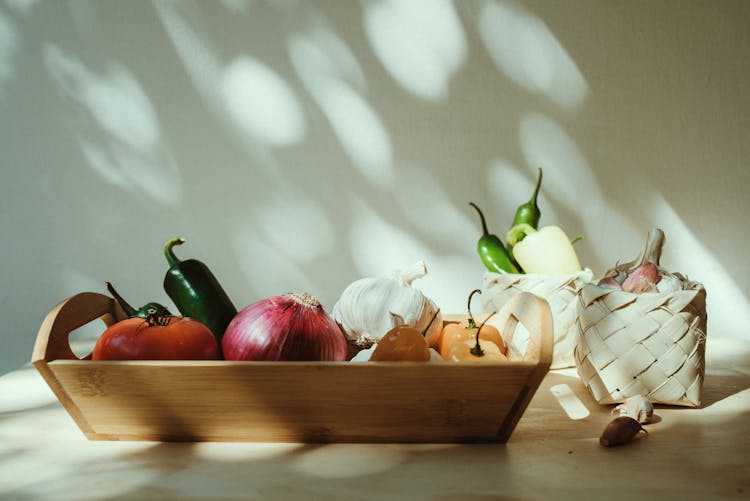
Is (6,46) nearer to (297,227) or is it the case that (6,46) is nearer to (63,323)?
(297,227)

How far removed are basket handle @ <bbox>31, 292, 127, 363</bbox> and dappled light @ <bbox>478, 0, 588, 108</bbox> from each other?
87 centimetres

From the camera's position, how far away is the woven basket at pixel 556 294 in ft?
3.34

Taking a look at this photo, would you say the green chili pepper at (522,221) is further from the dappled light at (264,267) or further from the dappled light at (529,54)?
the dappled light at (264,267)

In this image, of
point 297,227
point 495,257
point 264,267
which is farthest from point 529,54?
point 264,267

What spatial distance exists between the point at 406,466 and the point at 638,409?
0.29 meters

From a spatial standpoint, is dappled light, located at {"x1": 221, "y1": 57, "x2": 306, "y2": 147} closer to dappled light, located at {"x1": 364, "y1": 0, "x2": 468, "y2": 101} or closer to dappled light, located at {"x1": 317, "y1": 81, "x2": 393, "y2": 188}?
dappled light, located at {"x1": 317, "y1": 81, "x2": 393, "y2": 188}

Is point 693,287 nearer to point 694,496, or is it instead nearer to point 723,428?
point 723,428

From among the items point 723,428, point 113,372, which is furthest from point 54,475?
point 723,428

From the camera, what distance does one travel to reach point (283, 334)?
75 cm

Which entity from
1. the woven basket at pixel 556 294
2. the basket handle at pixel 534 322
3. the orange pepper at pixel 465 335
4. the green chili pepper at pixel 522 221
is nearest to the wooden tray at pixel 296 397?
the basket handle at pixel 534 322

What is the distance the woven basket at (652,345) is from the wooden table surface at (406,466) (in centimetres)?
4

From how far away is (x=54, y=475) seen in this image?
2.14 ft

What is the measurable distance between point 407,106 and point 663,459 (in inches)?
33.6

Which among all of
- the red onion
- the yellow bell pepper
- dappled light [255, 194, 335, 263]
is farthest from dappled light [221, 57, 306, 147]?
the red onion
